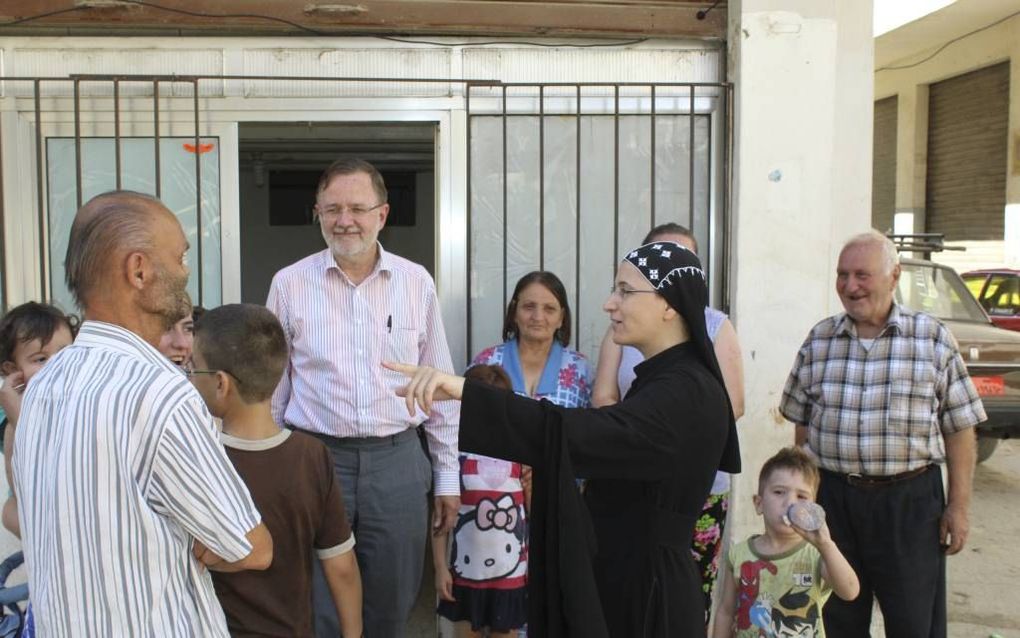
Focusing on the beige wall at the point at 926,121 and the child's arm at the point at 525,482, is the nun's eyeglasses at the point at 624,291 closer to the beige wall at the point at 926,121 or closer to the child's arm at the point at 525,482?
the child's arm at the point at 525,482

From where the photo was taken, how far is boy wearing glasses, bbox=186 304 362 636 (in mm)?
2299

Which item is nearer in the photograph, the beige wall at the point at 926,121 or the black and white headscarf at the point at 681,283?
the black and white headscarf at the point at 681,283

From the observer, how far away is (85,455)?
153cm

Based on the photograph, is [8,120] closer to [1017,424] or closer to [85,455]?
[85,455]

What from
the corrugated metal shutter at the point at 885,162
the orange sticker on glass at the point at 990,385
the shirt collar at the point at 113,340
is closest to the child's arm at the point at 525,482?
the shirt collar at the point at 113,340

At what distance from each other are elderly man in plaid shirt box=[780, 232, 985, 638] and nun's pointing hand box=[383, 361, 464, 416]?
2.04 m

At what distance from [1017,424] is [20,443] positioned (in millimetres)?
7339

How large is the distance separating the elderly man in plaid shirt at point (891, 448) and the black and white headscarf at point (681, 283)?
140cm

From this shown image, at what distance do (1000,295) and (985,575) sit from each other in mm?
5731

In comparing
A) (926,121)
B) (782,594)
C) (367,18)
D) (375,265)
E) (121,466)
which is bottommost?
(782,594)

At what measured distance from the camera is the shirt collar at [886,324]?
351 cm

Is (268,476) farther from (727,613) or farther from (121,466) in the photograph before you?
(727,613)

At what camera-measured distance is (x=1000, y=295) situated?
1049 centimetres

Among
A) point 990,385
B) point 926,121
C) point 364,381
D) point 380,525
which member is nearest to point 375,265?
point 364,381
